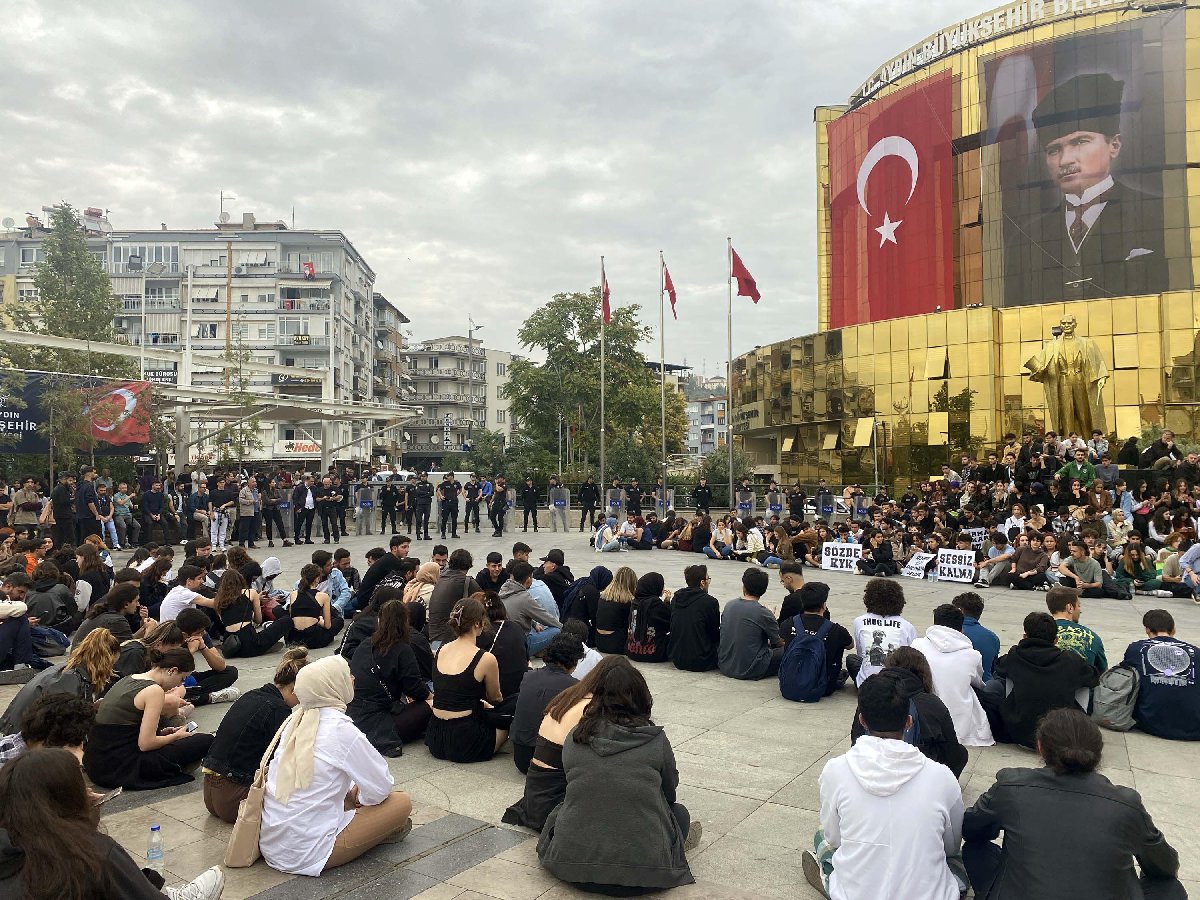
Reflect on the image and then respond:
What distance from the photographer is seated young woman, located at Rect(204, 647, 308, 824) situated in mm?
5121

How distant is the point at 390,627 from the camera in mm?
6449

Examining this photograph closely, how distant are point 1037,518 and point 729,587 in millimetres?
6528

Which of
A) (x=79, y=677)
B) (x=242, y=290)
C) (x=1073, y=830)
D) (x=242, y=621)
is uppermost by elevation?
(x=242, y=290)

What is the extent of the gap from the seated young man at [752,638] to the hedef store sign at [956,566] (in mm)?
9224

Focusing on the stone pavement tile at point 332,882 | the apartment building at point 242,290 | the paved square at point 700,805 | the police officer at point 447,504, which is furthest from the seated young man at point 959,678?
the apartment building at point 242,290

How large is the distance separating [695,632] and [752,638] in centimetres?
62

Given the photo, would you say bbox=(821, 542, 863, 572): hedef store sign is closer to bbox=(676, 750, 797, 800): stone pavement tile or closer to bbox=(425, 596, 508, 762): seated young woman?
bbox=(676, 750, 797, 800): stone pavement tile

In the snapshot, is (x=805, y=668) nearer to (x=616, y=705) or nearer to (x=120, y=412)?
(x=616, y=705)

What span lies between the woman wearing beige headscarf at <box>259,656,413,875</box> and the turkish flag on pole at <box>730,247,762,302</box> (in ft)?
89.5

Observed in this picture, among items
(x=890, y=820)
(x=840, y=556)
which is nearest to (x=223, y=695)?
(x=890, y=820)

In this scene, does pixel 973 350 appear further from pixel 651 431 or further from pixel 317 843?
pixel 317 843

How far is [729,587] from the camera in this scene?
15641 millimetres

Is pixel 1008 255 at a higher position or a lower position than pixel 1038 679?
higher

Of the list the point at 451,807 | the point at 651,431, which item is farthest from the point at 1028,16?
the point at 451,807
